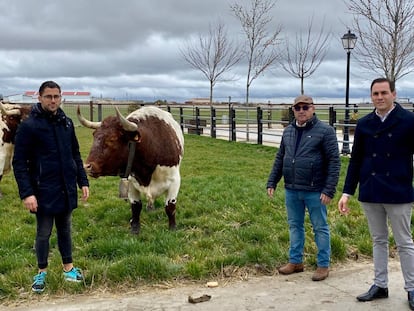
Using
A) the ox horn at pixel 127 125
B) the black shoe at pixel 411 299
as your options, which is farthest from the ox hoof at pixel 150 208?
the black shoe at pixel 411 299

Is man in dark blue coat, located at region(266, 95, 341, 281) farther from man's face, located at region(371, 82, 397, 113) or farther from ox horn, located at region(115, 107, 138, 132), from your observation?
ox horn, located at region(115, 107, 138, 132)

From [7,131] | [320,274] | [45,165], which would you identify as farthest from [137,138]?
[7,131]

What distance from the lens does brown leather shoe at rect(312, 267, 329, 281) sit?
476 centimetres

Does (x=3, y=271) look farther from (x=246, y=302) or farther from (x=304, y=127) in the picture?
(x=304, y=127)

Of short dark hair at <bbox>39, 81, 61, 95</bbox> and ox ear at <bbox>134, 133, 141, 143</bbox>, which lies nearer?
short dark hair at <bbox>39, 81, 61, 95</bbox>

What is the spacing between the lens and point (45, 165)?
14.3 feet

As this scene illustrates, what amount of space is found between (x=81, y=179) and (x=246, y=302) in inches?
76.6

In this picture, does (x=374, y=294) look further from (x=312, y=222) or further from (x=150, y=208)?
(x=150, y=208)

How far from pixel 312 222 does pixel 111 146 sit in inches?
95.5

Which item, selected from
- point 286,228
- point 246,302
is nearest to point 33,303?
point 246,302

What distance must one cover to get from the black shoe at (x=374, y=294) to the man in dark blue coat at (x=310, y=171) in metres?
0.57

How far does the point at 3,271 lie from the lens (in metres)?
4.99

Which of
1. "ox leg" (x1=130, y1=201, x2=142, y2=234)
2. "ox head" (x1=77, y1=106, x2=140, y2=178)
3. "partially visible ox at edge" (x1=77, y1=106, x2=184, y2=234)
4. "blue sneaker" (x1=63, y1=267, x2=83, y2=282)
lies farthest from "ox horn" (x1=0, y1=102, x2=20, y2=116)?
"blue sneaker" (x1=63, y1=267, x2=83, y2=282)

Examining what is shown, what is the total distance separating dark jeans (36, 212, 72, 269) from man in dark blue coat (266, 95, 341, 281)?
2111 millimetres
